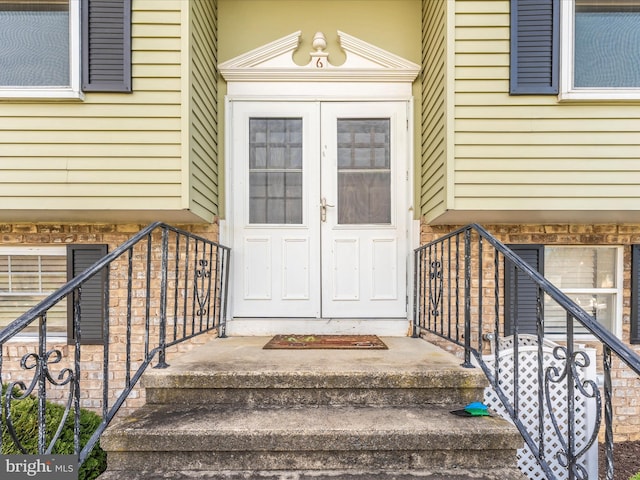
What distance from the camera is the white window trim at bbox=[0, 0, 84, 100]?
2.79m

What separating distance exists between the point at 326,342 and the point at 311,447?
47.9 inches

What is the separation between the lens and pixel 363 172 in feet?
11.6

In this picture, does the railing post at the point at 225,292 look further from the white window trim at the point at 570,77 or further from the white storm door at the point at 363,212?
the white window trim at the point at 570,77

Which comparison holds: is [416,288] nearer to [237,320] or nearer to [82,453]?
[237,320]

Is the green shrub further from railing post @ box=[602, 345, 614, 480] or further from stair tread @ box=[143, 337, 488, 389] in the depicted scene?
railing post @ box=[602, 345, 614, 480]

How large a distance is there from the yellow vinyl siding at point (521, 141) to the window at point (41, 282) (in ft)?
10.1

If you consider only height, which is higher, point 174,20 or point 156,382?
point 174,20

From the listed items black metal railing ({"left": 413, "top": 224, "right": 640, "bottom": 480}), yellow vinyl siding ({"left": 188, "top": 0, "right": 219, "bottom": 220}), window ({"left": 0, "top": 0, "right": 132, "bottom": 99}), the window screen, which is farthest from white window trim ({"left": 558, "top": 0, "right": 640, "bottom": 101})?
the window screen

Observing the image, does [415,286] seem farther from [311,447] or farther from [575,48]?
[575,48]

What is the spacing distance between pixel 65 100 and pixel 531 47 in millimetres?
3410

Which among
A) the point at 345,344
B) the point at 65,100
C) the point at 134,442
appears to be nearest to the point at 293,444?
the point at 134,442

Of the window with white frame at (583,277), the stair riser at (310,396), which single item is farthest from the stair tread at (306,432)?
the window with white frame at (583,277)

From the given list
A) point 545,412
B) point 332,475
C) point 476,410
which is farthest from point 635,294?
point 332,475

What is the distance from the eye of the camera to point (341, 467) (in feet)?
6.00
